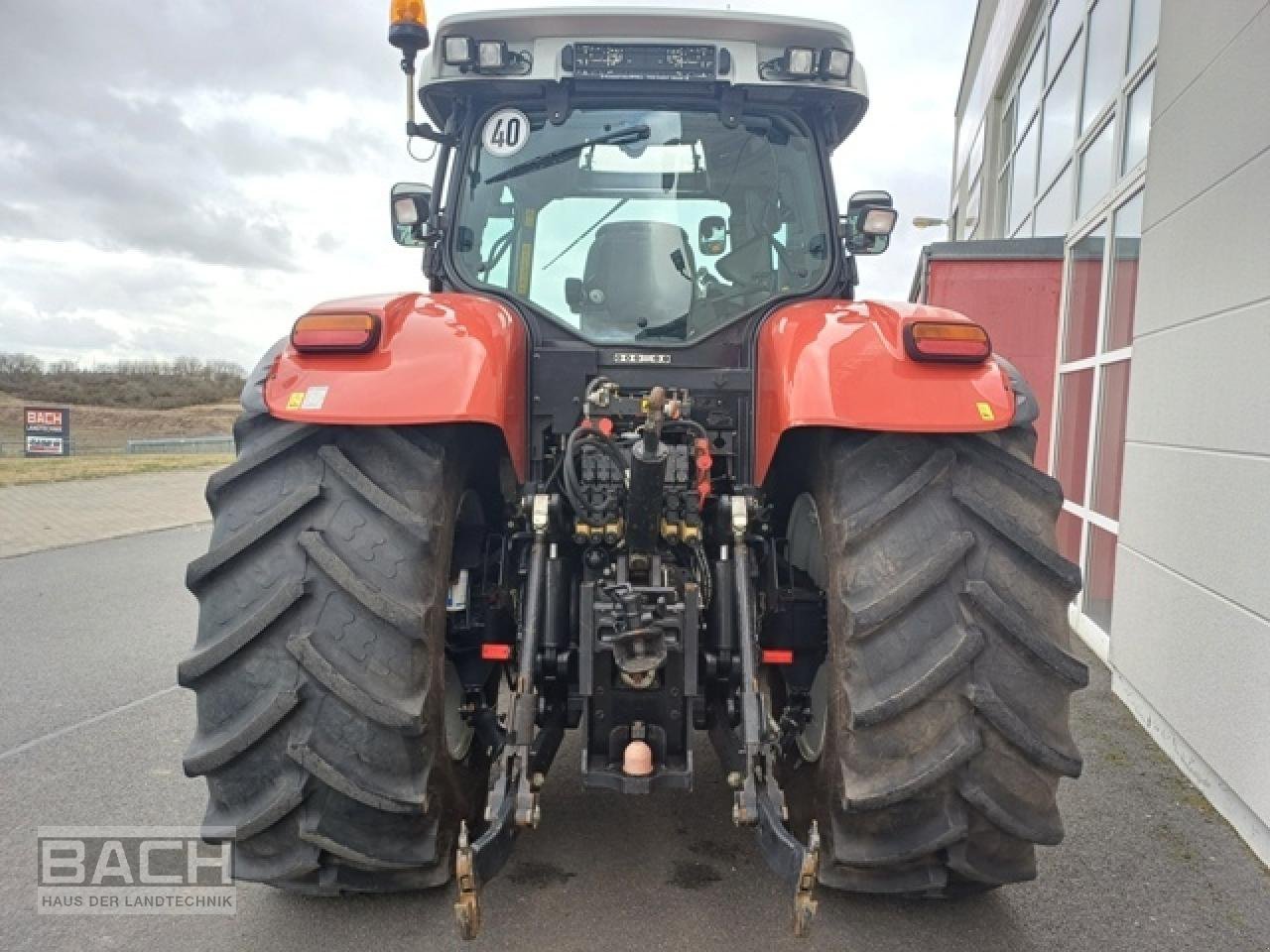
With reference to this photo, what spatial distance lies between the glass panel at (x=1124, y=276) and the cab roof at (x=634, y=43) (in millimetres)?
3330

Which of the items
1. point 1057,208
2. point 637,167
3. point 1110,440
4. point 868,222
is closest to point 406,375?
point 637,167

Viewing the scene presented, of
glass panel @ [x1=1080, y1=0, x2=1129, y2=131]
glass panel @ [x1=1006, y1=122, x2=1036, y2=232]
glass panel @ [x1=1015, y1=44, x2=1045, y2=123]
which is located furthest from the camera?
glass panel @ [x1=1006, y1=122, x2=1036, y2=232]

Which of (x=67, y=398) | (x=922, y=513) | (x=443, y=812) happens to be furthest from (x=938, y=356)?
(x=67, y=398)

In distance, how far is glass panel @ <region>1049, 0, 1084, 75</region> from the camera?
7512 millimetres

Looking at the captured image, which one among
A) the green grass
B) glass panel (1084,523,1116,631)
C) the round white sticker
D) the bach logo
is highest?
the round white sticker

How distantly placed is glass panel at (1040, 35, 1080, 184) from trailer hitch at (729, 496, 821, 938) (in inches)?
256

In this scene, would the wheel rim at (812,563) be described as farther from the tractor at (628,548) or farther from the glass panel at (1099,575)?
the glass panel at (1099,575)

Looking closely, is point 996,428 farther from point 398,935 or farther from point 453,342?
point 398,935

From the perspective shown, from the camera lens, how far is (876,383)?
2.17m

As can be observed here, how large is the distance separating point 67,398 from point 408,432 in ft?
143

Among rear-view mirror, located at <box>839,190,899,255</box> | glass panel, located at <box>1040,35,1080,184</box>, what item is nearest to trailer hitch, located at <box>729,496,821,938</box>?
rear-view mirror, located at <box>839,190,899,255</box>

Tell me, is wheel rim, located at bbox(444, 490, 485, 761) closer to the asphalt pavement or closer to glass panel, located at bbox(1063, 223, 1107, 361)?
the asphalt pavement

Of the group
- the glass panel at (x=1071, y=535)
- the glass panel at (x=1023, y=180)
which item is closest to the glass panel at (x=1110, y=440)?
the glass panel at (x=1071, y=535)

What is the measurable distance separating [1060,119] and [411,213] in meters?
7.15
